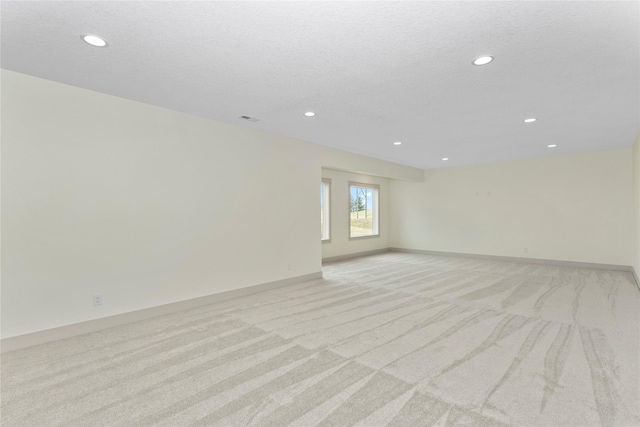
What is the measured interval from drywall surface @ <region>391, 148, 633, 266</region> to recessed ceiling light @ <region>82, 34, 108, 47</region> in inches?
326

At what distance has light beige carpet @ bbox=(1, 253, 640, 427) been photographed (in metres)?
1.87

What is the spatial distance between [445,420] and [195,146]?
154 inches

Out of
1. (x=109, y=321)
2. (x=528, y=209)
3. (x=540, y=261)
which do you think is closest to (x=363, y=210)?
(x=528, y=209)

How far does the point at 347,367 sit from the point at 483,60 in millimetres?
2768

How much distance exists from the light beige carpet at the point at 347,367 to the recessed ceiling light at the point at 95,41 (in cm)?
254

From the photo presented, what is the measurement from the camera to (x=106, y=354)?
267cm

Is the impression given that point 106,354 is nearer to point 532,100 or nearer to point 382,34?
point 382,34

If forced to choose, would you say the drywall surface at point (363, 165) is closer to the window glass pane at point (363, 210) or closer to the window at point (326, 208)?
the window at point (326, 208)

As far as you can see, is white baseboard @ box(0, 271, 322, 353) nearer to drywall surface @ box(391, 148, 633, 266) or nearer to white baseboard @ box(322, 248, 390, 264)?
white baseboard @ box(322, 248, 390, 264)

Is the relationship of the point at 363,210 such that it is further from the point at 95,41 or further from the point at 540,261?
the point at 95,41

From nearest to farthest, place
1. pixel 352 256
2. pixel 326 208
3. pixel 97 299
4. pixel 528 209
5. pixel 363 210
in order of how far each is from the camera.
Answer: pixel 97 299, pixel 528 209, pixel 326 208, pixel 352 256, pixel 363 210

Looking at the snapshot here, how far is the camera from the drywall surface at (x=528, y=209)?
20.5ft

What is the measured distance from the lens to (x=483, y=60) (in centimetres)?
249

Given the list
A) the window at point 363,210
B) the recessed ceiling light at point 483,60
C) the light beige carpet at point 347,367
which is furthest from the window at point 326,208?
the recessed ceiling light at point 483,60
